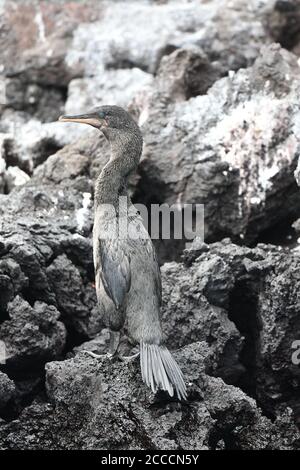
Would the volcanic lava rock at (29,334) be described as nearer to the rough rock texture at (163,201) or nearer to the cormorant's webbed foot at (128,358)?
the rough rock texture at (163,201)

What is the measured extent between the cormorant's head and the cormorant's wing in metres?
0.99

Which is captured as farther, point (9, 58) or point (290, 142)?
point (9, 58)

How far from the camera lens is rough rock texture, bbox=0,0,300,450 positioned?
6.85 meters

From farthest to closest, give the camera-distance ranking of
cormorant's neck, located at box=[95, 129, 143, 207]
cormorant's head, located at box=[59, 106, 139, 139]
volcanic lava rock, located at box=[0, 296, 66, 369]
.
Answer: cormorant's head, located at box=[59, 106, 139, 139]
cormorant's neck, located at box=[95, 129, 143, 207]
volcanic lava rock, located at box=[0, 296, 66, 369]

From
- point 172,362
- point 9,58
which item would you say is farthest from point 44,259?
point 9,58

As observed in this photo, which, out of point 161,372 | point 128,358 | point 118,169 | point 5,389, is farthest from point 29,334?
point 118,169

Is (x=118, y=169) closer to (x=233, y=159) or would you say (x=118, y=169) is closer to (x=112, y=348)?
(x=112, y=348)

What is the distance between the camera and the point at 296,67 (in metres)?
9.91

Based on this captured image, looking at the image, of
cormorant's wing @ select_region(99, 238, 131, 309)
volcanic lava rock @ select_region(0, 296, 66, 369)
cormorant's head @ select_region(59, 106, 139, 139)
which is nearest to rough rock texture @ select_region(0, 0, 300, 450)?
volcanic lava rock @ select_region(0, 296, 66, 369)

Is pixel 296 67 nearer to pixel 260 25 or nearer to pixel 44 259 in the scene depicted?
pixel 260 25

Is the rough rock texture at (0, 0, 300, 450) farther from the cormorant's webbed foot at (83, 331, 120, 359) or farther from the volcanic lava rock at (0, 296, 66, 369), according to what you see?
the cormorant's webbed foot at (83, 331, 120, 359)

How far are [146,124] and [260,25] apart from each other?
275 centimetres

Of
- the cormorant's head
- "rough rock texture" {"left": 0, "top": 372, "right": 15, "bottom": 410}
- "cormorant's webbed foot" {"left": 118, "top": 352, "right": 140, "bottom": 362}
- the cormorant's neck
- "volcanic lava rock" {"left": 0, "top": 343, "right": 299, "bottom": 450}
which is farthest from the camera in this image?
the cormorant's head

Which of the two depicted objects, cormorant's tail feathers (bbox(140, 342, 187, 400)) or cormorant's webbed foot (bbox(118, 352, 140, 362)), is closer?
cormorant's tail feathers (bbox(140, 342, 187, 400))
